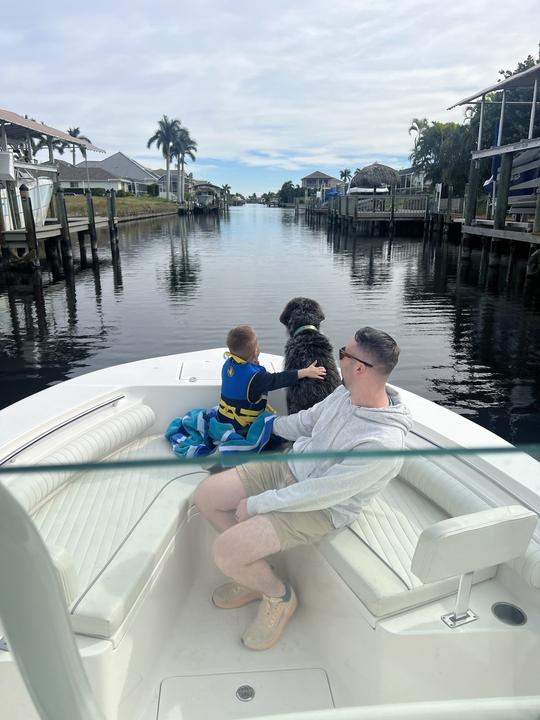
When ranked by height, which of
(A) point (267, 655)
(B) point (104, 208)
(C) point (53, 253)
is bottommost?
(C) point (53, 253)

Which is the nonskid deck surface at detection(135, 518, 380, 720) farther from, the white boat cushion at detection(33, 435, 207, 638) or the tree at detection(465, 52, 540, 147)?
the tree at detection(465, 52, 540, 147)

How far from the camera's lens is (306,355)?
2.83 meters

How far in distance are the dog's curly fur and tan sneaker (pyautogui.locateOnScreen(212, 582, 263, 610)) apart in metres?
1.03

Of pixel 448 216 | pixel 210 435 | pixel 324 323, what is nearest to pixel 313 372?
pixel 210 435

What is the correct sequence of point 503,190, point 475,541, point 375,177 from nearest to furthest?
point 475,541 → point 503,190 → point 375,177

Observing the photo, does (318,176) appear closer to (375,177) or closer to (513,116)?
(375,177)

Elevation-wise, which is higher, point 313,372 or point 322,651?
point 313,372

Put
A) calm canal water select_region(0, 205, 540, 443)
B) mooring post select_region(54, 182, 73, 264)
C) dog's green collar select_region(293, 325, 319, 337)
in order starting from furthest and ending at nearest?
mooring post select_region(54, 182, 73, 264), calm canal water select_region(0, 205, 540, 443), dog's green collar select_region(293, 325, 319, 337)

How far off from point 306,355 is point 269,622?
4.53 feet

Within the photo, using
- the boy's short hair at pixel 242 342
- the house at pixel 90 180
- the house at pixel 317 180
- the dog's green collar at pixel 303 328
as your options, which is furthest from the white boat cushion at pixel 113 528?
the house at pixel 317 180

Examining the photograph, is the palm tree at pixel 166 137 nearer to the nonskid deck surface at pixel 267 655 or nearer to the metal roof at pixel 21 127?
the metal roof at pixel 21 127

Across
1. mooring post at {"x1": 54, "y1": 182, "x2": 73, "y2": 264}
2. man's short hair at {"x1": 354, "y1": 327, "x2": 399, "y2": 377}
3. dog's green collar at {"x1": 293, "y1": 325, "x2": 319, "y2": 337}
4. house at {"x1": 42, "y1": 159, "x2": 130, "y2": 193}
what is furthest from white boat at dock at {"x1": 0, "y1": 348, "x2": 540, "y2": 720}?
house at {"x1": 42, "y1": 159, "x2": 130, "y2": 193}

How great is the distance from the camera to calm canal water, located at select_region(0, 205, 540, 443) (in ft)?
25.9

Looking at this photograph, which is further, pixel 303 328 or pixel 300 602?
pixel 303 328
